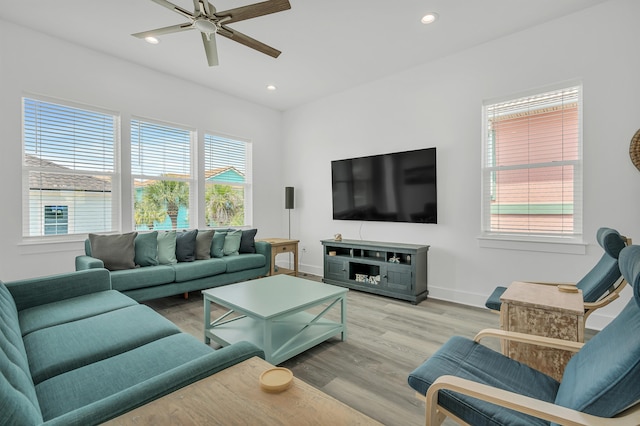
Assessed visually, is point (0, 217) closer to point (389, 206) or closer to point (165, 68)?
point (165, 68)

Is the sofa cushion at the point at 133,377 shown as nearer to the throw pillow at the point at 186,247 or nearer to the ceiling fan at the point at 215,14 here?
Result: the ceiling fan at the point at 215,14

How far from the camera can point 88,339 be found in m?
1.68

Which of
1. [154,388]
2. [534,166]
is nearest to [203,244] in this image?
[154,388]

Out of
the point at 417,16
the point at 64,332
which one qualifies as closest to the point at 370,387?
the point at 64,332

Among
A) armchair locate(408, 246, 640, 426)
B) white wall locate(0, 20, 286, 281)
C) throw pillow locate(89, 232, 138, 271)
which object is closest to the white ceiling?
white wall locate(0, 20, 286, 281)

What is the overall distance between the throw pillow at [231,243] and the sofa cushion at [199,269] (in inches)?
15.0

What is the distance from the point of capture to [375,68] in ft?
13.4

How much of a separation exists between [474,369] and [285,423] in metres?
1.00

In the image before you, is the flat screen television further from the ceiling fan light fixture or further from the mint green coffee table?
the mint green coffee table

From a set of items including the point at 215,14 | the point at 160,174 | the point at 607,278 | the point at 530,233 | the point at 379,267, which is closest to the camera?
the point at 607,278

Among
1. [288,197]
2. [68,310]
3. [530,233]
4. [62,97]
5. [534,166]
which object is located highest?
[62,97]

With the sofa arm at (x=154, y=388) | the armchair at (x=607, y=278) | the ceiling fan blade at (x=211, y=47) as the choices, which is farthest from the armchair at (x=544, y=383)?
the ceiling fan blade at (x=211, y=47)

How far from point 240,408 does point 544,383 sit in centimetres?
135

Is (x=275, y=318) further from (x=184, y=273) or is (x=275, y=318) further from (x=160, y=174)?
(x=160, y=174)
